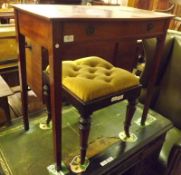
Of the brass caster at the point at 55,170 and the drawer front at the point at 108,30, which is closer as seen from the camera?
the drawer front at the point at 108,30

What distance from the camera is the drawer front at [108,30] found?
69 cm

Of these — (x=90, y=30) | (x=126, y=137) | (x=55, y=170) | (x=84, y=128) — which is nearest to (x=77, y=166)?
(x=55, y=170)

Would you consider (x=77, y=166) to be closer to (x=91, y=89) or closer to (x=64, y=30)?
(x=91, y=89)

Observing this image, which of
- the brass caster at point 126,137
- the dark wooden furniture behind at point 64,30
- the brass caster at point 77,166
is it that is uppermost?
the dark wooden furniture behind at point 64,30

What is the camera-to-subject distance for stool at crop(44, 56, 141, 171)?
844mm

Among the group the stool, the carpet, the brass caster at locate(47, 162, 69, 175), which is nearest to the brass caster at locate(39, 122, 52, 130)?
the carpet

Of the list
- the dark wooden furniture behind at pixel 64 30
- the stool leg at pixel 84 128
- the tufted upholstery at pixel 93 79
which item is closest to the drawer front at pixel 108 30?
the dark wooden furniture behind at pixel 64 30

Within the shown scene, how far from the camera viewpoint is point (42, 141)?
108cm

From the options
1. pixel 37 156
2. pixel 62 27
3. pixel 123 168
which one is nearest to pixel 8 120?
pixel 37 156

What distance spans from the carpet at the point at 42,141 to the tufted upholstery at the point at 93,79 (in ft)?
1.10

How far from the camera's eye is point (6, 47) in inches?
72.1

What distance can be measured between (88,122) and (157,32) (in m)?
0.54

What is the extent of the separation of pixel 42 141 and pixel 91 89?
0.45m

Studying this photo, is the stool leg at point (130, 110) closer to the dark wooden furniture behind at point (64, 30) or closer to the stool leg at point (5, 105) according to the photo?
the dark wooden furniture behind at point (64, 30)
